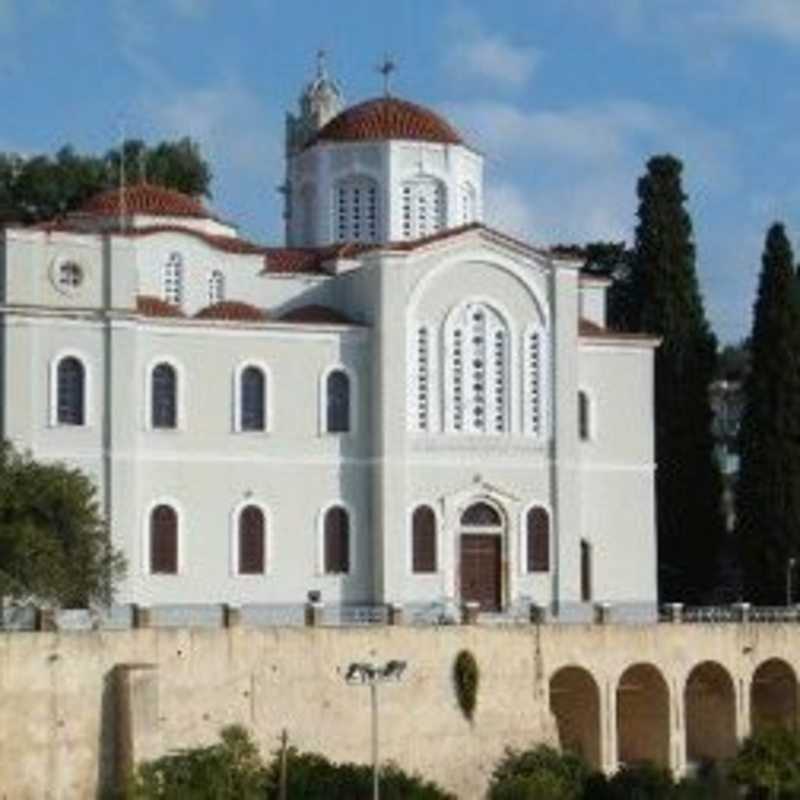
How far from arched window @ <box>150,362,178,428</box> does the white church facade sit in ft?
0.16

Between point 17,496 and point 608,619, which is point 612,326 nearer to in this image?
point 608,619

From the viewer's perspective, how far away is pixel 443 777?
4481cm

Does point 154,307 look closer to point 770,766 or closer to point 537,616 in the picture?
point 537,616

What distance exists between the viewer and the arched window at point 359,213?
57.5 meters

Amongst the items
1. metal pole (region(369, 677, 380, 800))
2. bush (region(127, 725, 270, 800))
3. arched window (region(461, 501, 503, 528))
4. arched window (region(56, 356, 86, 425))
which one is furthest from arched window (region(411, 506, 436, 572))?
bush (region(127, 725, 270, 800))

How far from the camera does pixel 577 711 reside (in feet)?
160

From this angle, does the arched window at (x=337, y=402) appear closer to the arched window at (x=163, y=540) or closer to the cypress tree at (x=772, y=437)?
the arched window at (x=163, y=540)

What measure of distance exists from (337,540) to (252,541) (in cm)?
200

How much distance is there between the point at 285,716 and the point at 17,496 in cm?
633

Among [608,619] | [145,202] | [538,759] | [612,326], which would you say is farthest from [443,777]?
[612,326]

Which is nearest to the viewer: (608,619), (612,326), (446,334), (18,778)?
(18,778)

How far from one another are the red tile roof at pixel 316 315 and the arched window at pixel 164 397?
3288mm

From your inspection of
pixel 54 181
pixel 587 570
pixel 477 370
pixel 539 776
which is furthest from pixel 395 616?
pixel 54 181

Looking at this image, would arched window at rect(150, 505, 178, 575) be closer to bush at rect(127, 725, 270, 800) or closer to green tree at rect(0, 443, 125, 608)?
green tree at rect(0, 443, 125, 608)
